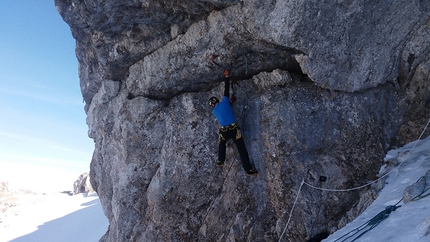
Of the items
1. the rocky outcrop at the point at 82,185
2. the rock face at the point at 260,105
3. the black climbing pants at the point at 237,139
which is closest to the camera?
the rock face at the point at 260,105

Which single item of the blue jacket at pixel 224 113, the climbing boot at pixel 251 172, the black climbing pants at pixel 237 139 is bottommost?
the climbing boot at pixel 251 172

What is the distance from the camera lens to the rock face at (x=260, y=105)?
6.89m

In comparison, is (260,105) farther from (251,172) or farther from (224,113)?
(251,172)

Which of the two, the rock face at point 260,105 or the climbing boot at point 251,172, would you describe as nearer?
the rock face at point 260,105

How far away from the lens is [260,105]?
26.3ft

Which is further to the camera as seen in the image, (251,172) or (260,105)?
(260,105)

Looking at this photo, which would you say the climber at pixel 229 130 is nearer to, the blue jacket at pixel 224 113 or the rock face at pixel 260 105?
the blue jacket at pixel 224 113

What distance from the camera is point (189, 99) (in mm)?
8836

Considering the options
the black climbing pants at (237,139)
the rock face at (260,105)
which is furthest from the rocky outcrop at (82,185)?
the black climbing pants at (237,139)

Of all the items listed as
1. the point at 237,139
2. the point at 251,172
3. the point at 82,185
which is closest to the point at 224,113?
the point at 237,139

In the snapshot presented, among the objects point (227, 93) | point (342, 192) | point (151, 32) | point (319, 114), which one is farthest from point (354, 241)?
point (151, 32)

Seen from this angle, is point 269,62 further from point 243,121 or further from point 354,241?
point 354,241

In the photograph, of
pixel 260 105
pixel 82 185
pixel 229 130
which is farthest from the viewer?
pixel 82 185

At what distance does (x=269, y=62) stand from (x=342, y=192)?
3.96 meters
